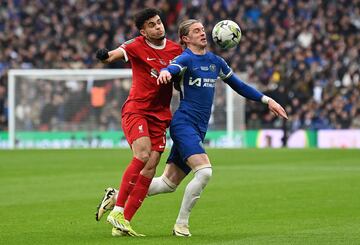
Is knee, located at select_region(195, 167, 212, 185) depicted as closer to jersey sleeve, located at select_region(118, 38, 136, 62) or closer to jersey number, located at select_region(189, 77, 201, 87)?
jersey number, located at select_region(189, 77, 201, 87)

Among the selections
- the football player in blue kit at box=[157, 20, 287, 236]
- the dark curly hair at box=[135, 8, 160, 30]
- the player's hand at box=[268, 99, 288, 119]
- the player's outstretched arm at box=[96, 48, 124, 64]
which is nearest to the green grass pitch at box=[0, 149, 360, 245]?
the football player in blue kit at box=[157, 20, 287, 236]

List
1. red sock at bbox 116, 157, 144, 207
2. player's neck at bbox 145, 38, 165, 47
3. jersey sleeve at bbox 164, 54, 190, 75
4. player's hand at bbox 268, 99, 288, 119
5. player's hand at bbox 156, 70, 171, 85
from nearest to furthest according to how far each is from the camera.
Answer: player's hand at bbox 156, 70, 171, 85 < jersey sleeve at bbox 164, 54, 190, 75 < player's hand at bbox 268, 99, 288, 119 < red sock at bbox 116, 157, 144, 207 < player's neck at bbox 145, 38, 165, 47

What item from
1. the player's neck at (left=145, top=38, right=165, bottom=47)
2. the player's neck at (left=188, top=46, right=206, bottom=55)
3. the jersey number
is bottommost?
the jersey number

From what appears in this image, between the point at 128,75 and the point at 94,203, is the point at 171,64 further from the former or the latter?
the point at 128,75

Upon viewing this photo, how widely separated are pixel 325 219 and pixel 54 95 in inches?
945

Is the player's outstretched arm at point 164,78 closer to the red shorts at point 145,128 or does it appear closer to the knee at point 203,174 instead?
the red shorts at point 145,128

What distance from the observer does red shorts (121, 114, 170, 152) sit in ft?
33.9

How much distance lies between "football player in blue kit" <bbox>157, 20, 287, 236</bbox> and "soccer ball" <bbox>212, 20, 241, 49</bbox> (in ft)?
0.68

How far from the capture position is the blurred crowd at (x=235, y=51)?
33.1 metres

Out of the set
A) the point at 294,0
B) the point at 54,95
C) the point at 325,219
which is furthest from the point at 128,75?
the point at 325,219

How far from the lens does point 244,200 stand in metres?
14.4

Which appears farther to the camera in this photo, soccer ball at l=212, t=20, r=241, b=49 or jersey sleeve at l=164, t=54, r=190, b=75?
soccer ball at l=212, t=20, r=241, b=49

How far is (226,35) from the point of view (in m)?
10.4

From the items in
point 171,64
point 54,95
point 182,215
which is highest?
point 171,64
